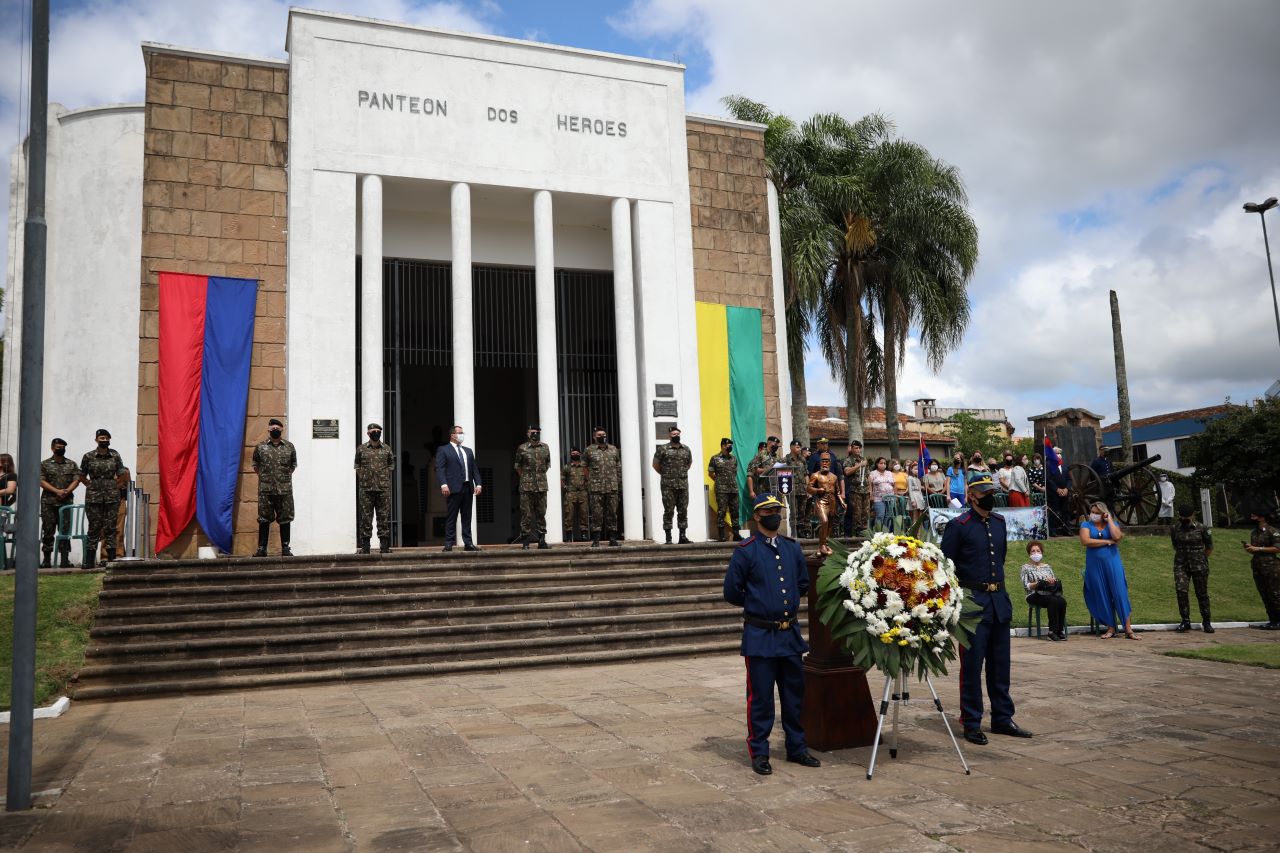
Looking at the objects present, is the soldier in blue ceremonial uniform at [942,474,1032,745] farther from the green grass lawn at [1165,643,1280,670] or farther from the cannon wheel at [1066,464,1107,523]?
the cannon wheel at [1066,464,1107,523]

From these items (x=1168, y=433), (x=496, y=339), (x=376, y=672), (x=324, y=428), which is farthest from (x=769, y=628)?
(x=1168, y=433)

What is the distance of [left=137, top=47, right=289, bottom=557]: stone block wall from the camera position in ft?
47.3

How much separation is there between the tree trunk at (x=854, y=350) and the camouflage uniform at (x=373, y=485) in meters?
15.4

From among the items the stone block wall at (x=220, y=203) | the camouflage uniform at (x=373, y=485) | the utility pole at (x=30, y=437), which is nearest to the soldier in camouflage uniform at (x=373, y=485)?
the camouflage uniform at (x=373, y=485)

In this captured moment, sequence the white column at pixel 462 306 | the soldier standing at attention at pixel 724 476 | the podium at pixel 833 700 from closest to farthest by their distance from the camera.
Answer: the podium at pixel 833 700 → the soldier standing at attention at pixel 724 476 → the white column at pixel 462 306

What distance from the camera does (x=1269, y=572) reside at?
12.4 metres

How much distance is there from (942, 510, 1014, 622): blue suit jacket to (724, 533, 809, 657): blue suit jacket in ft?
4.37

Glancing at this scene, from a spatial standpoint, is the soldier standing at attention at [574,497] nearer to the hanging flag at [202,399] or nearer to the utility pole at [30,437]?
the hanging flag at [202,399]

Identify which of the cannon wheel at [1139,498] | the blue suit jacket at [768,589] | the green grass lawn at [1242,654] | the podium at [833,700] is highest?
the cannon wheel at [1139,498]

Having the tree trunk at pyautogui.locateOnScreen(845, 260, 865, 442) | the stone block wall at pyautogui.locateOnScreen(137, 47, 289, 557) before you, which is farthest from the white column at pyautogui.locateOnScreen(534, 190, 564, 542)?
the tree trunk at pyautogui.locateOnScreen(845, 260, 865, 442)

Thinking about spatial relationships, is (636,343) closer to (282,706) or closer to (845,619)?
(282,706)

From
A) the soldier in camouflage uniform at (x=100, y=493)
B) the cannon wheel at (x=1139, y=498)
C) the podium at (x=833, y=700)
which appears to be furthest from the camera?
the cannon wheel at (x=1139, y=498)

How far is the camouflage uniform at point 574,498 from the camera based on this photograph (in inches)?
644

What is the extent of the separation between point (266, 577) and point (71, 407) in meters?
5.29
